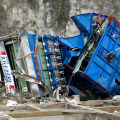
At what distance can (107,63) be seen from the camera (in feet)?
17.2

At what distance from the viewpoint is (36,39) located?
5.37 metres

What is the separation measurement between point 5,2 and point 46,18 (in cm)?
195

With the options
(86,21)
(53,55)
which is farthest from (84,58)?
(86,21)

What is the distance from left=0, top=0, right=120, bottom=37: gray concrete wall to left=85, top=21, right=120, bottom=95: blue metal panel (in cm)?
401

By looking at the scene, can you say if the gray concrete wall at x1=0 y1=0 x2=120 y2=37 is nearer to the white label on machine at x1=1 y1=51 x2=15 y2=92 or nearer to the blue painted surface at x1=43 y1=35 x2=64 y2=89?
the white label on machine at x1=1 y1=51 x2=15 y2=92

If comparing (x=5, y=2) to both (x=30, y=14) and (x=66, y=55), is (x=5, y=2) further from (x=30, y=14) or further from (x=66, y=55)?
(x=66, y=55)

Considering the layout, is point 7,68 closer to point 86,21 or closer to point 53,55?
point 53,55

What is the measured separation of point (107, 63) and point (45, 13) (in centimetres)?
487

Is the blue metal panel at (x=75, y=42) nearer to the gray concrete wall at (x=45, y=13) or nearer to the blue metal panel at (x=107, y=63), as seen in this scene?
the blue metal panel at (x=107, y=63)

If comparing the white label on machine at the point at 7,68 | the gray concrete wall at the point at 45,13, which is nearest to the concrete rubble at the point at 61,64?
the white label on machine at the point at 7,68

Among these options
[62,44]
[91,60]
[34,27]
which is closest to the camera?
[91,60]

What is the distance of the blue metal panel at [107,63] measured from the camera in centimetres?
502

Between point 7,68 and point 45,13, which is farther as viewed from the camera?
point 45,13

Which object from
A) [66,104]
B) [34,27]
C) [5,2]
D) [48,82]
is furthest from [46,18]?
[66,104]
